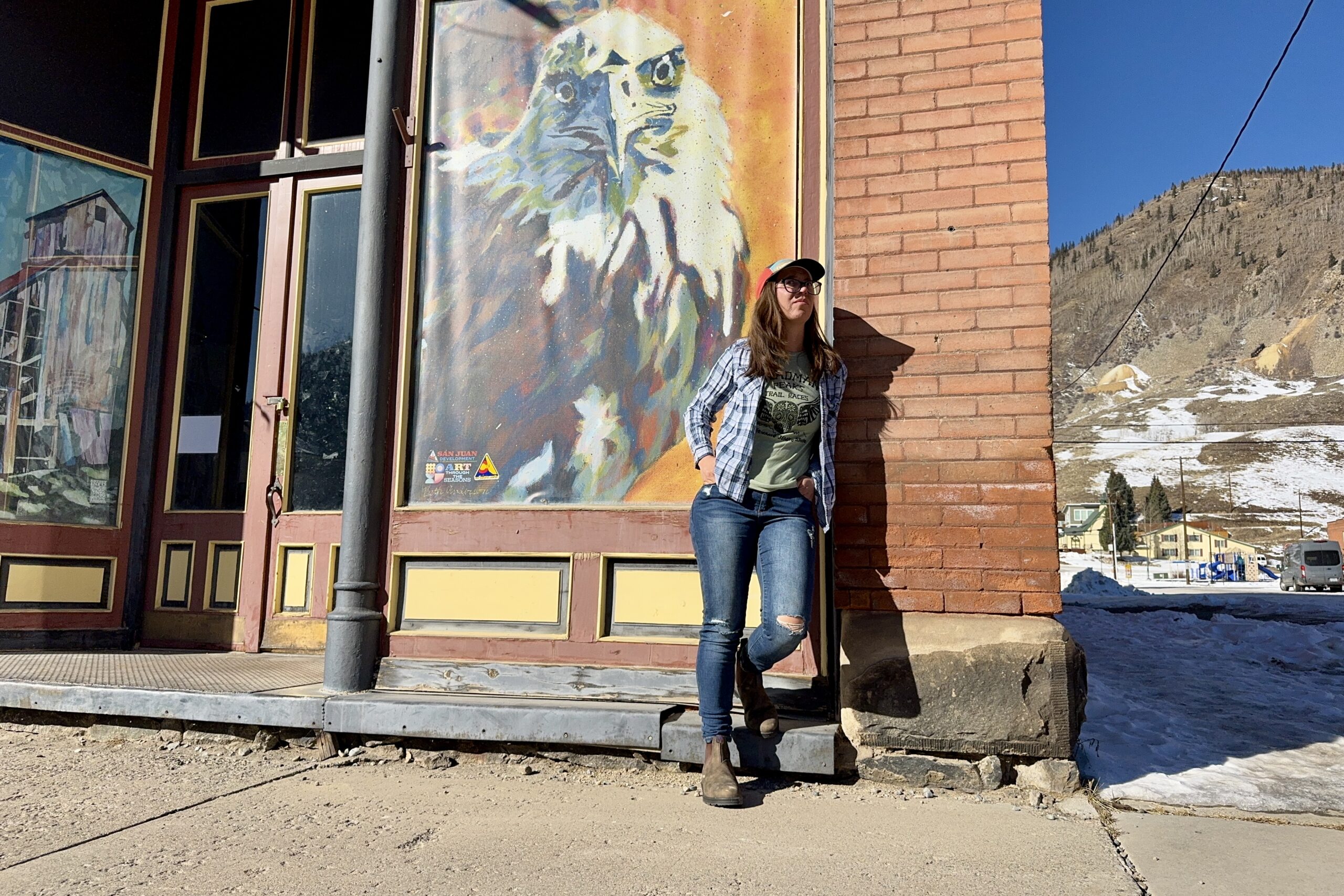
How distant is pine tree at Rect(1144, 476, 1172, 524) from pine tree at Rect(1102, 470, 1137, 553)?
2.23 m

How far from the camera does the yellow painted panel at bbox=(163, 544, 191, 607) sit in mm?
5691

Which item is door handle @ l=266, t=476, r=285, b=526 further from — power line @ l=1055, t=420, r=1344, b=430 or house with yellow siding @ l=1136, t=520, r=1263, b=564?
power line @ l=1055, t=420, r=1344, b=430

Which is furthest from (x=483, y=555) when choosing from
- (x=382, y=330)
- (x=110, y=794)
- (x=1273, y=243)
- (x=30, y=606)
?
(x=1273, y=243)

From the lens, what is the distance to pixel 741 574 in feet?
10.8

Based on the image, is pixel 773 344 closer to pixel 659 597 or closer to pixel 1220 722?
pixel 659 597

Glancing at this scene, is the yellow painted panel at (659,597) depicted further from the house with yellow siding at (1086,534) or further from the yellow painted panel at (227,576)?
the house with yellow siding at (1086,534)

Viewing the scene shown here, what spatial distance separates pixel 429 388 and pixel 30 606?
295cm

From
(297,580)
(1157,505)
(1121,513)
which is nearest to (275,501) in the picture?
(297,580)

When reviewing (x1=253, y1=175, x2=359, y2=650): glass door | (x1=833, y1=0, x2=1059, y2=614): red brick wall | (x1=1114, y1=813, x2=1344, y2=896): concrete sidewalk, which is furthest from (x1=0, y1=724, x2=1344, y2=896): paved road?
(x1=253, y1=175, x2=359, y2=650): glass door

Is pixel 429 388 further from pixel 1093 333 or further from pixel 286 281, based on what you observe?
pixel 1093 333

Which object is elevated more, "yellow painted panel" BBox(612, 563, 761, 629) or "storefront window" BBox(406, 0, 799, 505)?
"storefront window" BBox(406, 0, 799, 505)

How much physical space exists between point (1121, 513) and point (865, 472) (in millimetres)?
118213

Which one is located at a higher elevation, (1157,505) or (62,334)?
(1157,505)

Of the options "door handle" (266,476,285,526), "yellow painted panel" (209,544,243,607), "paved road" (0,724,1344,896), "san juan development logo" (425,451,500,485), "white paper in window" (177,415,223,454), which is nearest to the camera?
"paved road" (0,724,1344,896)
